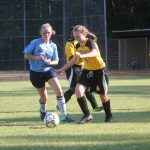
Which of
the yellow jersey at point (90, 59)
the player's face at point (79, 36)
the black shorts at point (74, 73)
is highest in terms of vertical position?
the player's face at point (79, 36)

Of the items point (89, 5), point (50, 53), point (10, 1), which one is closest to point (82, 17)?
point (89, 5)

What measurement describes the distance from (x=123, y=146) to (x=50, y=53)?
4.07 meters

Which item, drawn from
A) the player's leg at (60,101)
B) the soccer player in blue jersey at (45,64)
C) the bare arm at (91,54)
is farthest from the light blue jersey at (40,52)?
the bare arm at (91,54)

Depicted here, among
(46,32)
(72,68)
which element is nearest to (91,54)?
(46,32)

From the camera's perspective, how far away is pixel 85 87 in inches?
454

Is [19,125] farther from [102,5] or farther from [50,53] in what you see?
[102,5]

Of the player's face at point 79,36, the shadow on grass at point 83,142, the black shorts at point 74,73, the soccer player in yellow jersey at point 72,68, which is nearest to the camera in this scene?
the shadow on grass at point 83,142

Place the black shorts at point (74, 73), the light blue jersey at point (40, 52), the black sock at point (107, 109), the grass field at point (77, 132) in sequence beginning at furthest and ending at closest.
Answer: the black shorts at point (74, 73), the light blue jersey at point (40, 52), the black sock at point (107, 109), the grass field at point (77, 132)

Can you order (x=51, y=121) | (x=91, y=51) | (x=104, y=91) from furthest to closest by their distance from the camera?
(x=104, y=91) → (x=91, y=51) → (x=51, y=121)

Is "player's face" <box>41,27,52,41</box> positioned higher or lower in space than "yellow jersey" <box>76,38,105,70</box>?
higher

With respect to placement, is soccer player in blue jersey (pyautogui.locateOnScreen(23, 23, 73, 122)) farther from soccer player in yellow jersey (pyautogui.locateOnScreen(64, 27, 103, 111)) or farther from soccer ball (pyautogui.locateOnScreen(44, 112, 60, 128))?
soccer player in yellow jersey (pyautogui.locateOnScreen(64, 27, 103, 111))

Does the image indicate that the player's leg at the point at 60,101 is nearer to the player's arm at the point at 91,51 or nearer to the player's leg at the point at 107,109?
the player's leg at the point at 107,109

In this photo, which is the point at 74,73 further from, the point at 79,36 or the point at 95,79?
the point at 79,36

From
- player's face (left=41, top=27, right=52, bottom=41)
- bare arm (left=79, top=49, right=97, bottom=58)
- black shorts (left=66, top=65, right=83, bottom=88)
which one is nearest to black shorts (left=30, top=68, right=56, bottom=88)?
player's face (left=41, top=27, right=52, bottom=41)
